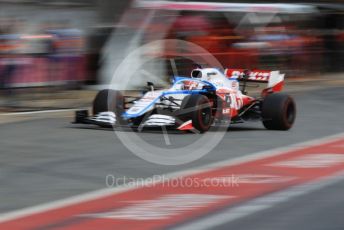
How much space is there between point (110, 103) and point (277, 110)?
268 centimetres

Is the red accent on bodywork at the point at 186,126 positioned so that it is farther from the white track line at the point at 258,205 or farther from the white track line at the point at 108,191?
the white track line at the point at 258,205

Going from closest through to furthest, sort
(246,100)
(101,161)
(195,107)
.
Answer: (101,161), (195,107), (246,100)

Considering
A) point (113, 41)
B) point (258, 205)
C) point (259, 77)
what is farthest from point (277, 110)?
point (113, 41)

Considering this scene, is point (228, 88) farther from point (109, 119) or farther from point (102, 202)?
point (102, 202)

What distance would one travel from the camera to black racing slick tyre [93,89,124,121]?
11183 millimetres

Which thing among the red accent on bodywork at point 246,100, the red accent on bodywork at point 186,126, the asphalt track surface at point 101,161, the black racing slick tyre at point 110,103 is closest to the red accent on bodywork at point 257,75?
the red accent on bodywork at point 246,100

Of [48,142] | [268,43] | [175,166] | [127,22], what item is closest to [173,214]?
[175,166]

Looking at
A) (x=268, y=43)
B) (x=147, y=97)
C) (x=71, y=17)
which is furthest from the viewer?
(x=268, y=43)

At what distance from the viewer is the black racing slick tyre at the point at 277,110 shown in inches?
448

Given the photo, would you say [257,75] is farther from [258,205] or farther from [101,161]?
[258,205]

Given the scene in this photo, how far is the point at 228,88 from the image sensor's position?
11.4 m

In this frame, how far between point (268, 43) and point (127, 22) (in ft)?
16.6

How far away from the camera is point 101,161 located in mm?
8711

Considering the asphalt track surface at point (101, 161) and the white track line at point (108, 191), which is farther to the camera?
the asphalt track surface at point (101, 161)
